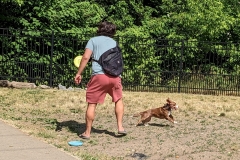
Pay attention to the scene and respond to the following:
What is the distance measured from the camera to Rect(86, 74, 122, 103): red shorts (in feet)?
22.4

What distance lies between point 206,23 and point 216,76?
1635 millimetres

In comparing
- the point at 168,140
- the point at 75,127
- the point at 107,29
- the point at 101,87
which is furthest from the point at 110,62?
the point at 75,127

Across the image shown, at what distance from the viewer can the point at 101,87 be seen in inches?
271

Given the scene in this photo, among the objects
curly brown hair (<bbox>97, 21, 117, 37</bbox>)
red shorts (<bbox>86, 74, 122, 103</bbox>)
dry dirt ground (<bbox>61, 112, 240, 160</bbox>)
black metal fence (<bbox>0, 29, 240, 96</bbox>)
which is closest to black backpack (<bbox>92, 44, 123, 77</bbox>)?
red shorts (<bbox>86, 74, 122, 103</bbox>)

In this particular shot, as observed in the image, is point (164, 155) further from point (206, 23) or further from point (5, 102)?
point (206, 23)

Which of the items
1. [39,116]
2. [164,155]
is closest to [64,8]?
[39,116]

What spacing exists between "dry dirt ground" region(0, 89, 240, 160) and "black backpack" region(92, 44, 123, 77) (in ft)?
3.42

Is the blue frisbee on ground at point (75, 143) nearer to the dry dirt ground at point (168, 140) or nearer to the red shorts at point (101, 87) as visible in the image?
the dry dirt ground at point (168, 140)

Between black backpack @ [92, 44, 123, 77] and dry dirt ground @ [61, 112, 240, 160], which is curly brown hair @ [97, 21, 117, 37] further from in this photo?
dry dirt ground @ [61, 112, 240, 160]

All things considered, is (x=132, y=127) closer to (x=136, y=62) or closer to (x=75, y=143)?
(x=75, y=143)

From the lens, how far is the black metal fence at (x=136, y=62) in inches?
541

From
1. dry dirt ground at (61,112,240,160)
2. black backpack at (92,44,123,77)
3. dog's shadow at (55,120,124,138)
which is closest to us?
dry dirt ground at (61,112,240,160)

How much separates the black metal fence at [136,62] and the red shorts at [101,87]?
6.62 metres

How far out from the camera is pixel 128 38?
14273 mm
